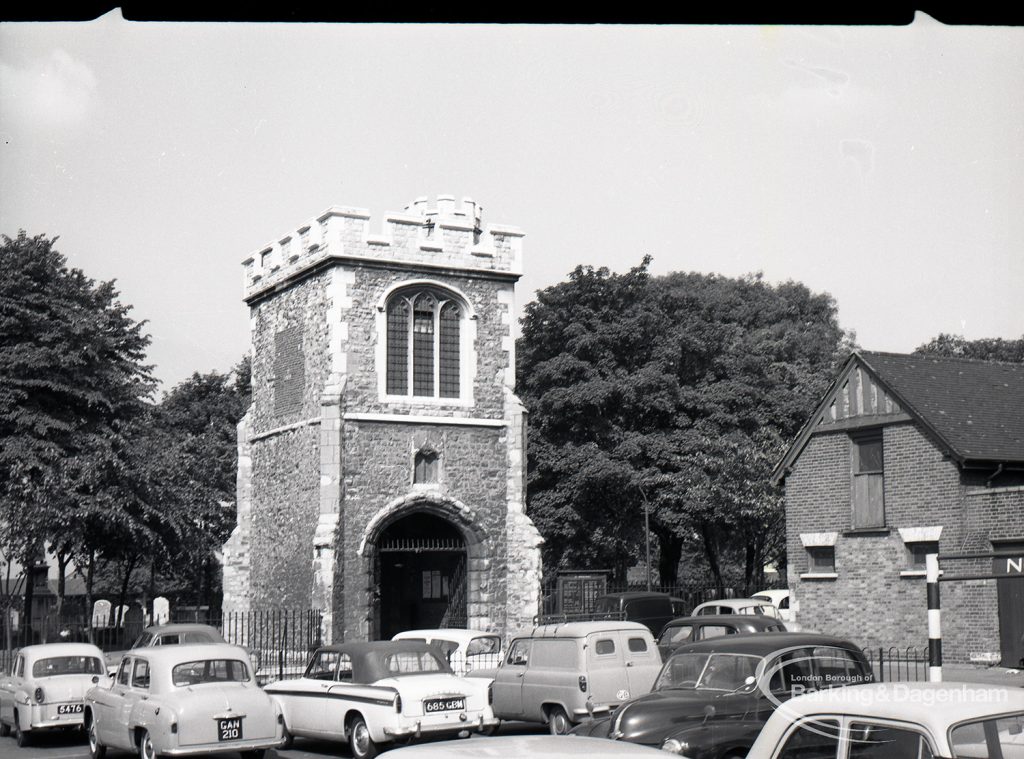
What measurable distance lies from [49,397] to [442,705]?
24.0 m

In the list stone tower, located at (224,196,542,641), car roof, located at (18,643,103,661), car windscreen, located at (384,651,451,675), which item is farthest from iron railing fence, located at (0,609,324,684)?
car windscreen, located at (384,651,451,675)

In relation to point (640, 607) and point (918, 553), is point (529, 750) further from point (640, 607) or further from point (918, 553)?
point (640, 607)

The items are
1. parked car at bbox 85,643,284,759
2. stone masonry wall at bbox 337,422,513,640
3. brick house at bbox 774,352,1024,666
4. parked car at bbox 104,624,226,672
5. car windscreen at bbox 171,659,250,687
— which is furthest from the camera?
stone masonry wall at bbox 337,422,513,640

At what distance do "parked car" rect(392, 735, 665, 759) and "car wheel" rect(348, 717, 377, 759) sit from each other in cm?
1106

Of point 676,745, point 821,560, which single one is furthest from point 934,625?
point 821,560

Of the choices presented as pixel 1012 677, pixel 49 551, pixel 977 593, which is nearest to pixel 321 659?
pixel 1012 677

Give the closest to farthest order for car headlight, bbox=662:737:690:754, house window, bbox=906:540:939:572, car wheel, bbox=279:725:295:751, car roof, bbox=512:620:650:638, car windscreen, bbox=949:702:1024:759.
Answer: car windscreen, bbox=949:702:1024:759 → car headlight, bbox=662:737:690:754 → car wheel, bbox=279:725:295:751 → car roof, bbox=512:620:650:638 → house window, bbox=906:540:939:572

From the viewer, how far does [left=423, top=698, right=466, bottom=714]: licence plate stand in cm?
1574

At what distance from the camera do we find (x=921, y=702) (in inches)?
239

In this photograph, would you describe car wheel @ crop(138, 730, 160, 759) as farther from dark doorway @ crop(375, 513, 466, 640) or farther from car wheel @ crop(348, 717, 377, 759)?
dark doorway @ crop(375, 513, 466, 640)

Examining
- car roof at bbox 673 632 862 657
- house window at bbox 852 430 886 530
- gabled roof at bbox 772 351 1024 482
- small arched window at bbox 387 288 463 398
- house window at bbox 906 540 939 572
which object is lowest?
car roof at bbox 673 632 862 657

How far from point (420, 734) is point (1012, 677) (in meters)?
9.91

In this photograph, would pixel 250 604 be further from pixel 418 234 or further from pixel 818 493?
pixel 818 493

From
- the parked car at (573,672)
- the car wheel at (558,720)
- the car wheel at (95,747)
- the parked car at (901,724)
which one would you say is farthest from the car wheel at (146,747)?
the parked car at (901,724)
